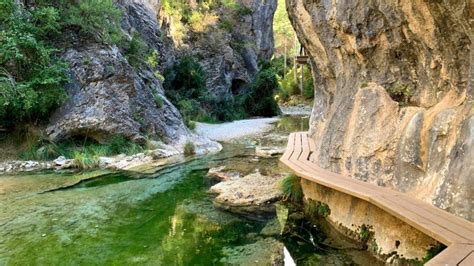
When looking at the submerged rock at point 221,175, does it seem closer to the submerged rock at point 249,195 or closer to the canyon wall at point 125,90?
the submerged rock at point 249,195

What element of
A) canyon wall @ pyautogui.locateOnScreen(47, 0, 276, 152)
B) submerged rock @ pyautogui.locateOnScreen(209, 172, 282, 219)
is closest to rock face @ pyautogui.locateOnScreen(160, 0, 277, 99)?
canyon wall @ pyautogui.locateOnScreen(47, 0, 276, 152)

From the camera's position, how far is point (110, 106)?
14.8 metres

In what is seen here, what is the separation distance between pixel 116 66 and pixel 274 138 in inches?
275

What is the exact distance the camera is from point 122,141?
46.7 ft

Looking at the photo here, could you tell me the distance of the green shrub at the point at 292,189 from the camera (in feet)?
26.2

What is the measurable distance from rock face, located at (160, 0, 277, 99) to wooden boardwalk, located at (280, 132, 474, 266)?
22.0m

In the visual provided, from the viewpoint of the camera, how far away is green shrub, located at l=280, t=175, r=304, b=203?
797 cm

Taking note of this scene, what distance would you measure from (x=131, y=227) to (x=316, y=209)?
10.3 ft

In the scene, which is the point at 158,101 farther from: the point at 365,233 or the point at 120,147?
the point at 365,233

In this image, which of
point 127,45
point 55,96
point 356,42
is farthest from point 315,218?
point 127,45

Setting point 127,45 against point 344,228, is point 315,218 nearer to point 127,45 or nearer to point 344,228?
point 344,228

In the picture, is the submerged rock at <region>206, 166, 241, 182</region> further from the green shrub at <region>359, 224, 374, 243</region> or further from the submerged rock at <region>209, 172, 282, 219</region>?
the green shrub at <region>359, 224, 374, 243</region>

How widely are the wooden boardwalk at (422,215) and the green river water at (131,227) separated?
903 mm

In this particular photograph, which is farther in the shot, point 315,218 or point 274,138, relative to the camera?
point 274,138
